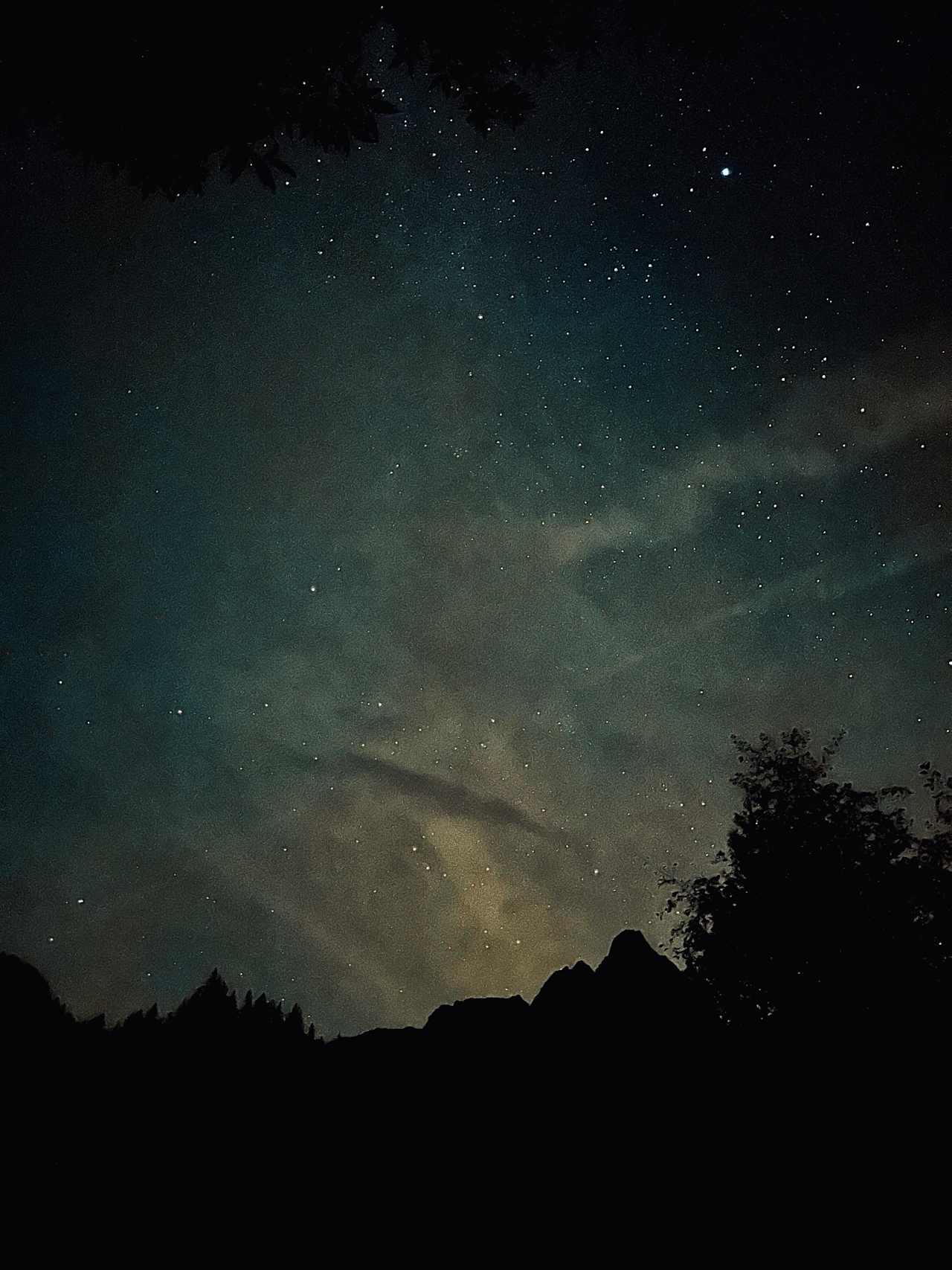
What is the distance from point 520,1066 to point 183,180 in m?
10.9

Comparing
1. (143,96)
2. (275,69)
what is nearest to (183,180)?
(143,96)

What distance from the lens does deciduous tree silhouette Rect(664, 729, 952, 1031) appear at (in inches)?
657

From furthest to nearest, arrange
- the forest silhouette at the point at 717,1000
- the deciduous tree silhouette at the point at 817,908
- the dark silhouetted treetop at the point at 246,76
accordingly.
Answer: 1. the deciduous tree silhouette at the point at 817,908
2. the forest silhouette at the point at 717,1000
3. the dark silhouetted treetop at the point at 246,76

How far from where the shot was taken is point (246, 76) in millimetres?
5254

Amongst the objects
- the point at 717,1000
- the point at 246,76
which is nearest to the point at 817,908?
the point at 717,1000

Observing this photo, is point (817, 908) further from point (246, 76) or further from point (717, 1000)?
point (246, 76)

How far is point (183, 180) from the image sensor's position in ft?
19.2

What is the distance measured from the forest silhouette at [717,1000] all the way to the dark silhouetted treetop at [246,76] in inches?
410

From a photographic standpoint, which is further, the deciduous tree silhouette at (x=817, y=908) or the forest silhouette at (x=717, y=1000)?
the deciduous tree silhouette at (x=817, y=908)

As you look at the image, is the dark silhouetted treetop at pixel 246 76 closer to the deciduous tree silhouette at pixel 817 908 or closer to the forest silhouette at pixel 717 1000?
the forest silhouette at pixel 717 1000

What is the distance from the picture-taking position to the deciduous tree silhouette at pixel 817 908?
16.7 meters

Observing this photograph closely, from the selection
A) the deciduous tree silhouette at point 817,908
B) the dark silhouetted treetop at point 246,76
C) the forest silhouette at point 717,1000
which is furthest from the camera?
the deciduous tree silhouette at point 817,908

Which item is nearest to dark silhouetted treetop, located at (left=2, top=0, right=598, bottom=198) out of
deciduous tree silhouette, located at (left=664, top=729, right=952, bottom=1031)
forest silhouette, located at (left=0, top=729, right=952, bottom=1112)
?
forest silhouette, located at (left=0, top=729, right=952, bottom=1112)

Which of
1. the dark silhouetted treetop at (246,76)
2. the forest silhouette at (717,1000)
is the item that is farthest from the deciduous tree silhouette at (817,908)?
the dark silhouetted treetop at (246,76)
